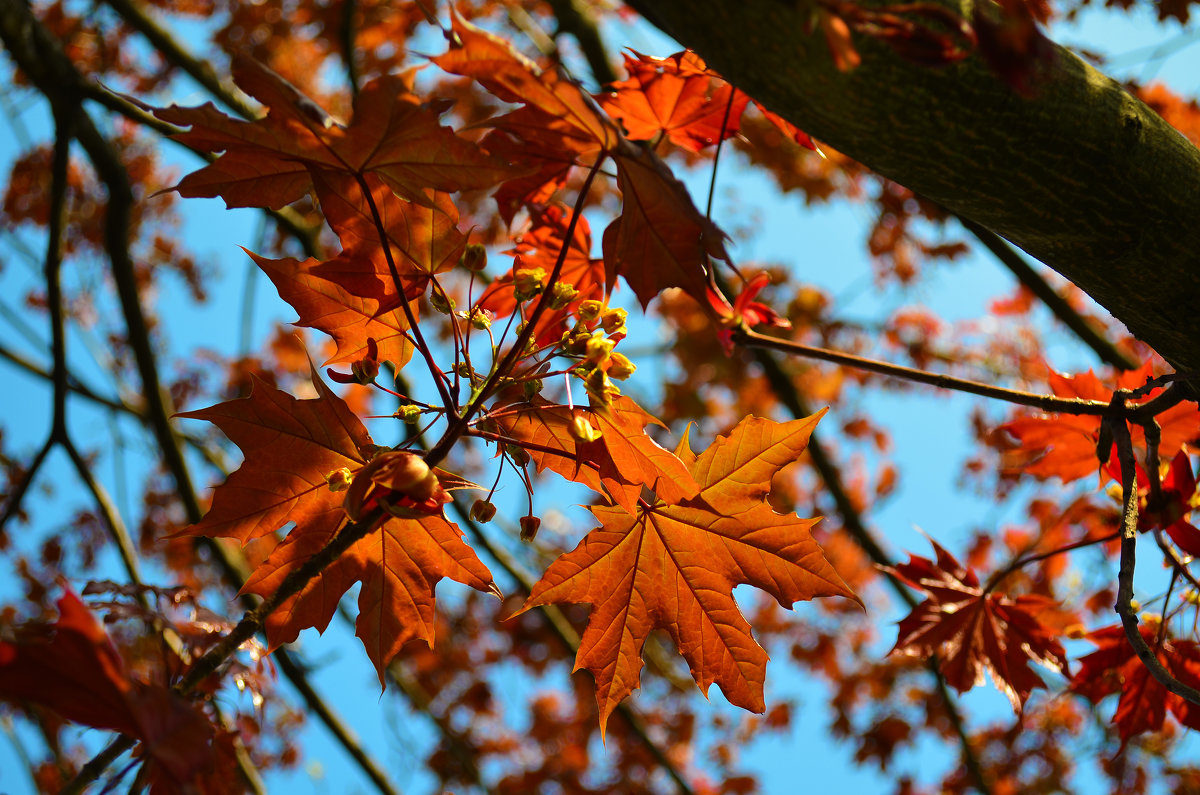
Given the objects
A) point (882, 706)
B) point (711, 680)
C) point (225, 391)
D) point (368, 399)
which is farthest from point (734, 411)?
point (711, 680)

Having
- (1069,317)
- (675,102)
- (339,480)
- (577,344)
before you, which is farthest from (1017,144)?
(1069,317)

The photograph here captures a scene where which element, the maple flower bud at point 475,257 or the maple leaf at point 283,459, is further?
the maple flower bud at point 475,257

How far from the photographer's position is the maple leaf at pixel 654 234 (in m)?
1.11

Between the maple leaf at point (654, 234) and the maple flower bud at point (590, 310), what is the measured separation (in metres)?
0.10

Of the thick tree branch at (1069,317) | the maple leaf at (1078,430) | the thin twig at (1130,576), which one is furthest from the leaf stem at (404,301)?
the thick tree branch at (1069,317)

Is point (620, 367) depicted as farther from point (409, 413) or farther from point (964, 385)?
point (964, 385)

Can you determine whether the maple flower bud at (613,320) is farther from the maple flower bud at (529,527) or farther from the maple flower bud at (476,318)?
the maple flower bud at (529,527)

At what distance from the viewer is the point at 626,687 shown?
1.48 metres

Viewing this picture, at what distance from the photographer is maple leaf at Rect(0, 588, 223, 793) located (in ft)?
2.75

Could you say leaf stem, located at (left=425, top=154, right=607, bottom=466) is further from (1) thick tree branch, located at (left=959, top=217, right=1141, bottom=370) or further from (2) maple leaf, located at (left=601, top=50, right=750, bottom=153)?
(1) thick tree branch, located at (left=959, top=217, right=1141, bottom=370)

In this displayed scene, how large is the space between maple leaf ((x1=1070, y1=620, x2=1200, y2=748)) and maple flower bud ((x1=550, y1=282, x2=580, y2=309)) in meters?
1.50

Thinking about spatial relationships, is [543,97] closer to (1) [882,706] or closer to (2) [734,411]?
(1) [882,706]

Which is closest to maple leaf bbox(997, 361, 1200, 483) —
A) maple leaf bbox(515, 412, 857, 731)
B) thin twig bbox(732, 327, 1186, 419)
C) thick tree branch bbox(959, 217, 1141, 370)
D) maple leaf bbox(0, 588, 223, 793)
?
thin twig bbox(732, 327, 1186, 419)

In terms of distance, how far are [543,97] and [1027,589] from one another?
15.8ft
